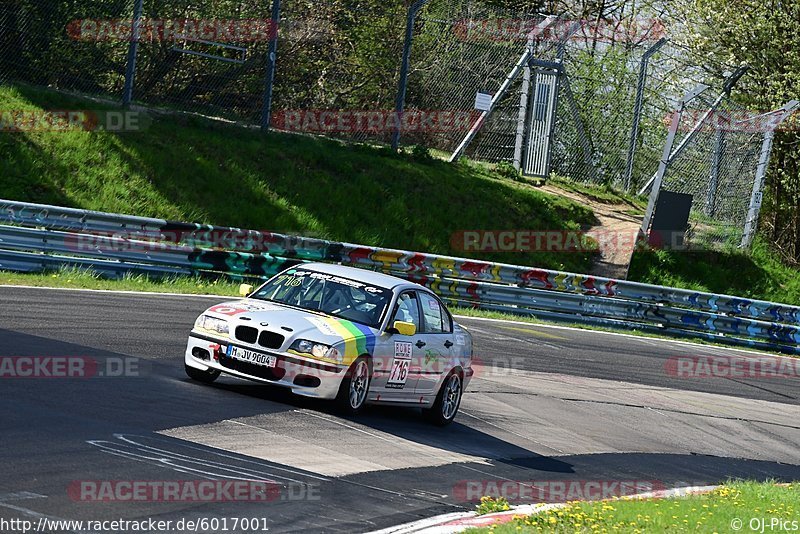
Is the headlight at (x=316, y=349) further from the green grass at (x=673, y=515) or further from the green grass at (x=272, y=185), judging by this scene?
the green grass at (x=272, y=185)

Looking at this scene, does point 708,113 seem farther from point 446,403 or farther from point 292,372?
point 292,372

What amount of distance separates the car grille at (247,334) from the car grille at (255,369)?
217 mm

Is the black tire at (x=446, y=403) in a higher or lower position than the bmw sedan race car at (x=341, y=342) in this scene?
lower

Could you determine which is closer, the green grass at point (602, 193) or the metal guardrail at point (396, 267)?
the metal guardrail at point (396, 267)

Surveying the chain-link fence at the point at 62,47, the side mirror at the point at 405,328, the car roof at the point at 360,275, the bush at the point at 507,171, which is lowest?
the side mirror at the point at 405,328

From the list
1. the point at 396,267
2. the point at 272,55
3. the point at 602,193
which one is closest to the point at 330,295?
the point at 396,267

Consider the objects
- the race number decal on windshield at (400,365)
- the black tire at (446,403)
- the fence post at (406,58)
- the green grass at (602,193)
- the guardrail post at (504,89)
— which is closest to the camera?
the race number decal on windshield at (400,365)

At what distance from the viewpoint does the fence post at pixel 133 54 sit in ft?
74.6

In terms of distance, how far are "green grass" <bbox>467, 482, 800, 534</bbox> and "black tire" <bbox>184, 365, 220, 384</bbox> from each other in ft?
13.8

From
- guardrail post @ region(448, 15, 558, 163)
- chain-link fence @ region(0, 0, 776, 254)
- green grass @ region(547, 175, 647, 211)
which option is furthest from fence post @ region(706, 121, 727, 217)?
guardrail post @ region(448, 15, 558, 163)

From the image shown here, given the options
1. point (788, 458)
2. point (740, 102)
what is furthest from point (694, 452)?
point (740, 102)

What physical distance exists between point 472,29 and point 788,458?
15839 millimetres

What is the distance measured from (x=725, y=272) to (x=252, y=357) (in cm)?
2151

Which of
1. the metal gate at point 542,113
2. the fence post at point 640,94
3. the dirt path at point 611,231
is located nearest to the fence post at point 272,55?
the metal gate at point 542,113
